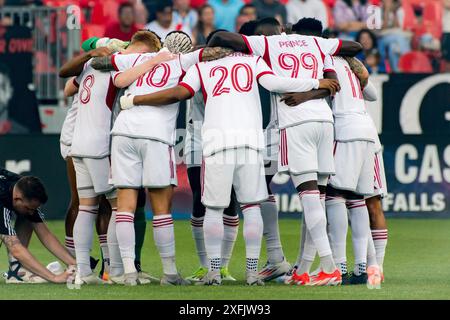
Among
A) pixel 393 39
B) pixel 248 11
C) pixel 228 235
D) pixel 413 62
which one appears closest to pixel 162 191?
pixel 228 235

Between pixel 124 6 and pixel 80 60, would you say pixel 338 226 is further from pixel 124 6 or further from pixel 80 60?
pixel 124 6

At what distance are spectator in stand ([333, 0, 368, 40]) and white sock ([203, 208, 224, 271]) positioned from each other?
9606 millimetres

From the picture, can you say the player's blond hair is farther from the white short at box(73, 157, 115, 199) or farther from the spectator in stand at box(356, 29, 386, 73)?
the spectator in stand at box(356, 29, 386, 73)

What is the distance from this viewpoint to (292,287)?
30.9 ft

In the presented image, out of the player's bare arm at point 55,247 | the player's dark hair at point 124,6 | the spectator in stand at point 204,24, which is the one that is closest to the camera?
the player's bare arm at point 55,247

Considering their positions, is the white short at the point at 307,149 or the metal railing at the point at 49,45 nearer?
the white short at the point at 307,149

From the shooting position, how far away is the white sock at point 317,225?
9.26 metres

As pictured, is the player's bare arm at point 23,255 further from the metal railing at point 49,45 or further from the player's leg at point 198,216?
the metal railing at point 49,45

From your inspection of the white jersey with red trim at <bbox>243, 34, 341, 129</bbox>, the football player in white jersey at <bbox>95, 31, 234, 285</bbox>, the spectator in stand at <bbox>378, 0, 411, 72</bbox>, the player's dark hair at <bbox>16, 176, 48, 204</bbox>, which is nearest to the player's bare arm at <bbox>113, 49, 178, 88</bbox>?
the football player in white jersey at <bbox>95, 31, 234, 285</bbox>

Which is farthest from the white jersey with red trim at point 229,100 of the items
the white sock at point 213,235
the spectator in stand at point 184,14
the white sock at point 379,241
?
the spectator in stand at point 184,14

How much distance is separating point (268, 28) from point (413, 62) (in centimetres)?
843

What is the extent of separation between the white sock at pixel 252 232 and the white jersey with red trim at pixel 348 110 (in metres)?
1.02

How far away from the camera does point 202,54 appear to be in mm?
9516
